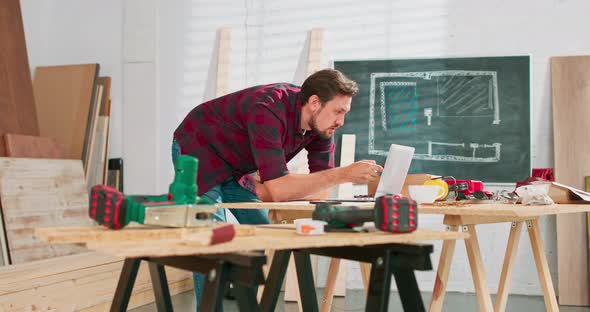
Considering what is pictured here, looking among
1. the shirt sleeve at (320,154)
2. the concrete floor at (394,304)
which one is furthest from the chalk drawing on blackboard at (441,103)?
the shirt sleeve at (320,154)

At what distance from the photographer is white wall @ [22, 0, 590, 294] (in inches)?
165

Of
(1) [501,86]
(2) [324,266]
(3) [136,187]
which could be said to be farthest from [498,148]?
(3) [136,187]

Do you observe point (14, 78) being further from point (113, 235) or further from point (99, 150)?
point (113, 235)

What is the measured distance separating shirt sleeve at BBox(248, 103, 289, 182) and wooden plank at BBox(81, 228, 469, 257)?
2.60 feet

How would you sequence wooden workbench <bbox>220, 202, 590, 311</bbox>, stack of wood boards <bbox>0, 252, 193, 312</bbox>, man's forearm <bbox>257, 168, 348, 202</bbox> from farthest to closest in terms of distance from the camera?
1. stack of wood boards <bbox>0, 252, 193, 312</bbox>
2. man's forearm <bbox>257, 168, 348, 202</bbox>
3. wooden workbench <bbox>220, 202, 590, 311</bbox>

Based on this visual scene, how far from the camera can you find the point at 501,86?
422 centimetres

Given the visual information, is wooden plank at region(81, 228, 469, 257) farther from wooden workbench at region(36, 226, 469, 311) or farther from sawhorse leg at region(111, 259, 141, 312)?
sawhorse leg at region(111, 259, 141, 312)

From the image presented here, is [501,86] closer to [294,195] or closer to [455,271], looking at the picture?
[455,271]

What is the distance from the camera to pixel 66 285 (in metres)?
3.12

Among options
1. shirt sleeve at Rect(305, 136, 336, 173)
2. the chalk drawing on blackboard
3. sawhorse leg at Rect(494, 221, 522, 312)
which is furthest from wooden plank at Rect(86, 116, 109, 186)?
sawhorse leg at Rect(494, 221, 522, 312)

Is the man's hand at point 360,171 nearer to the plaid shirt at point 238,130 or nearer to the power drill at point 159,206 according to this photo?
the plaid shirt at point 238,130

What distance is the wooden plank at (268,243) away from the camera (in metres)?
0.95

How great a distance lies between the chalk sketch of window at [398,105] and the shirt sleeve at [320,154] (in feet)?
5.97

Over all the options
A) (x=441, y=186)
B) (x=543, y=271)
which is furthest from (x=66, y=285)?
(x=543, y=271)
